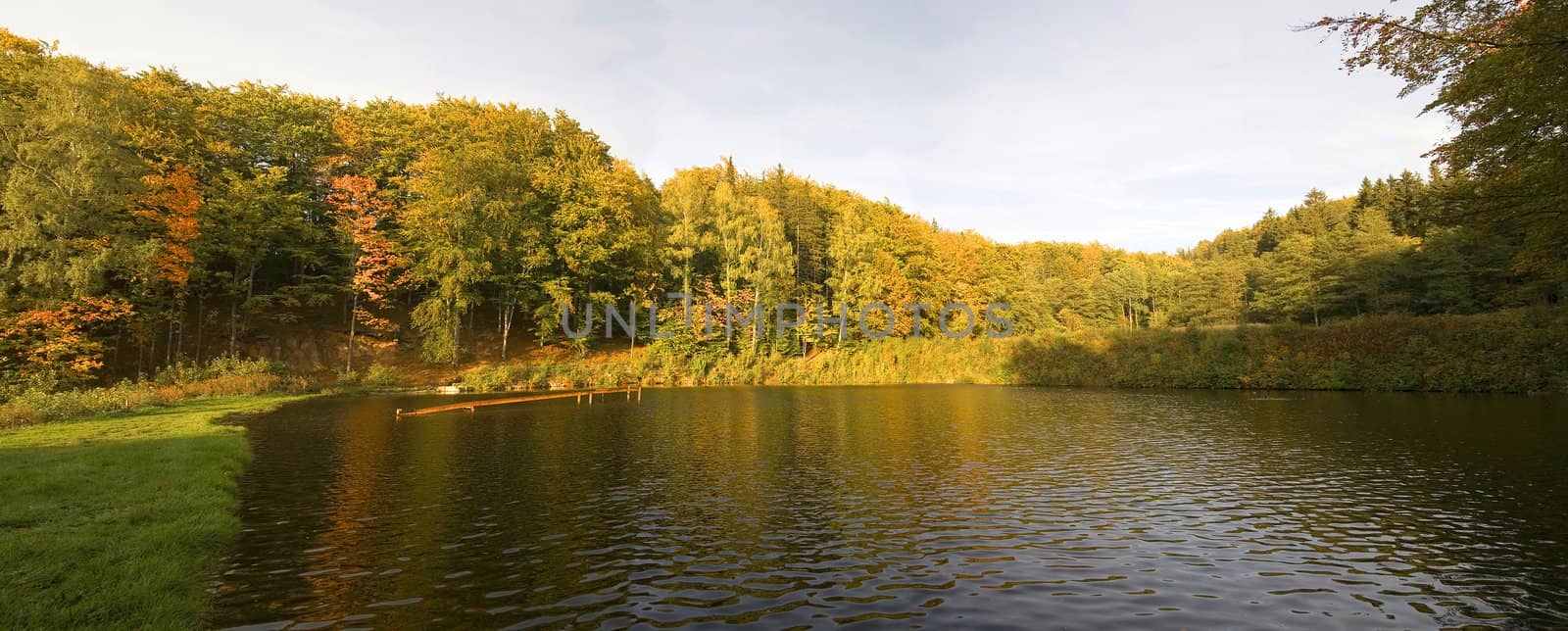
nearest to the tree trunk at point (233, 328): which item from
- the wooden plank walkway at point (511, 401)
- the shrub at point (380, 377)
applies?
the shrub at point (380, 377)

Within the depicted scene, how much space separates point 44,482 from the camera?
500 inches

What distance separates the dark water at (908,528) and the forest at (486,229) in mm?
10247

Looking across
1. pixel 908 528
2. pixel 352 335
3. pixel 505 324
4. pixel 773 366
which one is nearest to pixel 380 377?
pixel 352 335

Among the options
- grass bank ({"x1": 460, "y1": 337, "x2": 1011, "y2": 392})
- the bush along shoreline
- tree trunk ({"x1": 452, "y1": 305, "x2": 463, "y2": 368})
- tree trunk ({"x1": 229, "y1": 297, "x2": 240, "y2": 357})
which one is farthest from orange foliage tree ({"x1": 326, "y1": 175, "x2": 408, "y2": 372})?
grass bank ({"x1": 460, "y1": 337, "x2": 1011, "y2": 392})

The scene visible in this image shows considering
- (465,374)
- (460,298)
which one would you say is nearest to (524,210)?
(460,298)

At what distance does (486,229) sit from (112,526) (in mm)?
44398

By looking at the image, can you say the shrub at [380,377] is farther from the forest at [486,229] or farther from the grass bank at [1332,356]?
the grass bank at [1332,356]

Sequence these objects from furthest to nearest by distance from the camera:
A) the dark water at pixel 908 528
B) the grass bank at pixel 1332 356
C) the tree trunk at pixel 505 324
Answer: the tree trunk at pixel 505 324 < the grass bank at pixel 1332 356 < the dark water at pixel 908 528

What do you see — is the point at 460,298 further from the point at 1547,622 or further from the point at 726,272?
the point at 1547,622

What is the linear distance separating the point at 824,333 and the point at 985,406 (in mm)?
32516

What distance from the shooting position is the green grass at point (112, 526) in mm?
7734

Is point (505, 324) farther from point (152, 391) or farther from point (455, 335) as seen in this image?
point (152, 391)

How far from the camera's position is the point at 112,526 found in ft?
34.3

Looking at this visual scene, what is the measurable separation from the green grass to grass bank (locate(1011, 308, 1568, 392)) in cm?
5506
